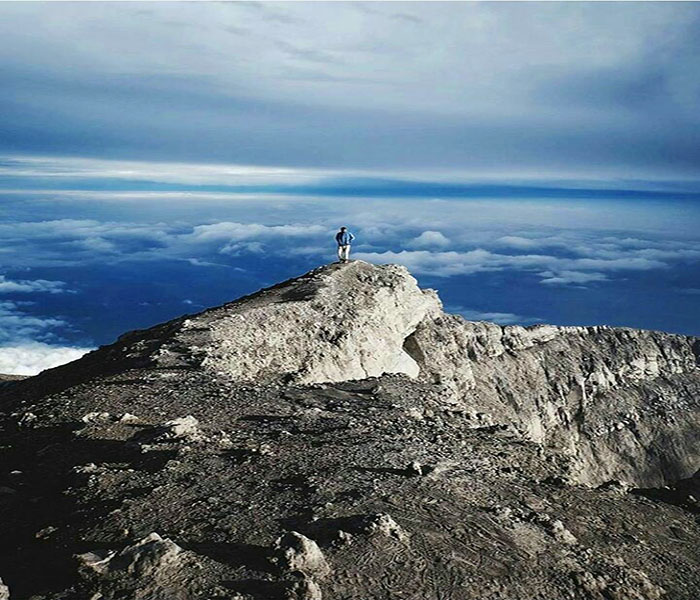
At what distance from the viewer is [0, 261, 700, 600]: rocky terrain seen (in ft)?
32.7

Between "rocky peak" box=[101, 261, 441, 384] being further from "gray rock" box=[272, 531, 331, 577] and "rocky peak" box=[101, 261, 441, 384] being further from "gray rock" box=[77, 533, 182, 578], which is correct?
"gray rock" box=[272, 531, 331, 577]

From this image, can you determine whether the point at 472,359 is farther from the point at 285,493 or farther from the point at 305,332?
the point at 285,493

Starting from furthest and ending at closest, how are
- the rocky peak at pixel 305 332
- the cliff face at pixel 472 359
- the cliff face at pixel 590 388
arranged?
the cliff face at pixel 590 388
the cliff face at pixel 472 359
the rocky peak at pixel 305 332

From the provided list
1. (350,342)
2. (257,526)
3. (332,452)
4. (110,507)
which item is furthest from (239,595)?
(350,342)

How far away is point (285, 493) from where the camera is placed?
1265cm

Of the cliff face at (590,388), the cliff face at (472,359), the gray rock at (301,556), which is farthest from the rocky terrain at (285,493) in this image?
the cliff face at (590,388)

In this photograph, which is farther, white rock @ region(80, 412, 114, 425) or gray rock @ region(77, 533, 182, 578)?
white rock @ region(80, 412, 114, 425)

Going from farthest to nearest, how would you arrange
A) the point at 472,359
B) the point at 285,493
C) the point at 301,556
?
the point at 472,359 → the point at 285,493 → the point at 301,556

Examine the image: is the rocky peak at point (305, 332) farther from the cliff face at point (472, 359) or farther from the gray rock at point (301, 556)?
the gray rock at point (301, 556)

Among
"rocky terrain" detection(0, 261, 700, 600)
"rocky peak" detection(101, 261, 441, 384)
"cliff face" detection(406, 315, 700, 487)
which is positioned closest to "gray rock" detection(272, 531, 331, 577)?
"rocky terrain" detection(0, 261, 700, 600)

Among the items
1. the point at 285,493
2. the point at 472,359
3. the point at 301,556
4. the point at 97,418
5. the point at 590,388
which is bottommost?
the point at 590,388

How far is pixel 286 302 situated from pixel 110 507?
19.3m

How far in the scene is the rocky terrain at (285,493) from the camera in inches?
392

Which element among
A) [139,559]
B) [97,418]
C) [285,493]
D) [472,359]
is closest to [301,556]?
[139,559]
